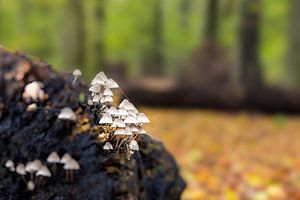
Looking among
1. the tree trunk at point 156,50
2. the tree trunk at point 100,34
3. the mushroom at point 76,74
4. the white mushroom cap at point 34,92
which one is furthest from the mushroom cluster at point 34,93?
the tree trunk at point 156,50

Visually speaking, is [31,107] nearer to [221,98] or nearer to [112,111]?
[112,111]

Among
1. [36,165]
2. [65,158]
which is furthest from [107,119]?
[36,165]

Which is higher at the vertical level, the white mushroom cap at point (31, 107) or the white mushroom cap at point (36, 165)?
the white mushroom cap at point (31, 107)

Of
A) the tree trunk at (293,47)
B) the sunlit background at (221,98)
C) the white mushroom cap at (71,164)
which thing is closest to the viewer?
the white mushroom cap at (71,164)

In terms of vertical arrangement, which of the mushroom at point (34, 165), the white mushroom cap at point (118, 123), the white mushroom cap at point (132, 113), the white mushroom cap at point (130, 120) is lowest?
the mushroom at point (34, 165)

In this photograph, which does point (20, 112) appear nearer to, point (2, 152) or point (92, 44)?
point (2, 152)

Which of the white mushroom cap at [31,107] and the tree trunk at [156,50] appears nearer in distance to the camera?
the white mushroom cap at [31,107]

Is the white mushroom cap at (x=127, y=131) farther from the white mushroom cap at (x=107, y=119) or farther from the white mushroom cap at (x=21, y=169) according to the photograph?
the white mushroom cap at (x=21, y=169)

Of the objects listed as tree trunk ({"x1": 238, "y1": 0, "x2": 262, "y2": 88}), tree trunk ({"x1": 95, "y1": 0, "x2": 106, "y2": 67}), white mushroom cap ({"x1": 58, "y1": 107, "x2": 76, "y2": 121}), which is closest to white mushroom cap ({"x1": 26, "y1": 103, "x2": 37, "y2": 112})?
white mushroom cap ({"x1": 58, "y1": 107, "x2": 76, "y2": 121})

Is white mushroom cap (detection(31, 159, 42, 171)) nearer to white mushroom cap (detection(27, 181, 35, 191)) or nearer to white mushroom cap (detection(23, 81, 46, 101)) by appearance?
white mushroom cap (detection(27, 181, 35, 191))
